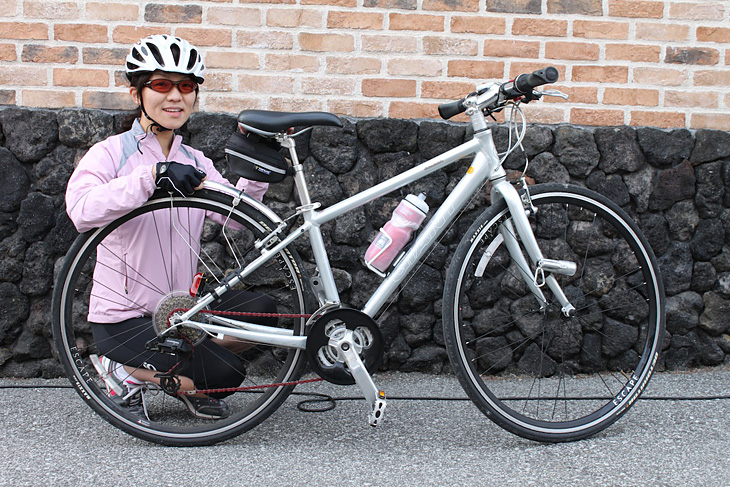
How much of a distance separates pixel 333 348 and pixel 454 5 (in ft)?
6.35

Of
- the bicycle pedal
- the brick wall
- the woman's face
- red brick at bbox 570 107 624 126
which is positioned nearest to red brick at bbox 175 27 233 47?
the brick wall

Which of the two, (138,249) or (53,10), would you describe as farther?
(53,10)

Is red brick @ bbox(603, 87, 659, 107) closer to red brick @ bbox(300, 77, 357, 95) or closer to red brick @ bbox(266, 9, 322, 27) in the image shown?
red brick @ bbox(300, 77, 357, 95)

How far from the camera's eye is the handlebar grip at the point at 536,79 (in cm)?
272

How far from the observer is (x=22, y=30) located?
12.0 feet

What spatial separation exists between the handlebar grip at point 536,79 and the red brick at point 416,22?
3.44 feet

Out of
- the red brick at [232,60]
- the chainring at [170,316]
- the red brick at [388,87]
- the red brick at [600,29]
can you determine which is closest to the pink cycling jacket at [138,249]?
the chainring at [170,316]

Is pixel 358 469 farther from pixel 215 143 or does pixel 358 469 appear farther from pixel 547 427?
pixel 215 143

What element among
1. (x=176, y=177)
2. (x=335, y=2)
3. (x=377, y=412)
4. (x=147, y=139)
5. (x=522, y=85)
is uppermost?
(x=335, y=2)

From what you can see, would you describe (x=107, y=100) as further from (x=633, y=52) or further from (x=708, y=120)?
(x=708, y=120)

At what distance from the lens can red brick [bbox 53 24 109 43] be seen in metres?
3.65

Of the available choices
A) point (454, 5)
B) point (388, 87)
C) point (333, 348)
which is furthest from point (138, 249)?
point (454, 5)

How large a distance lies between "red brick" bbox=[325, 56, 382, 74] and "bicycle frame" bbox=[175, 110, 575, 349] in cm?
93

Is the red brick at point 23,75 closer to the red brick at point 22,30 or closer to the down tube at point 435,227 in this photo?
the red brick at point 22,30
